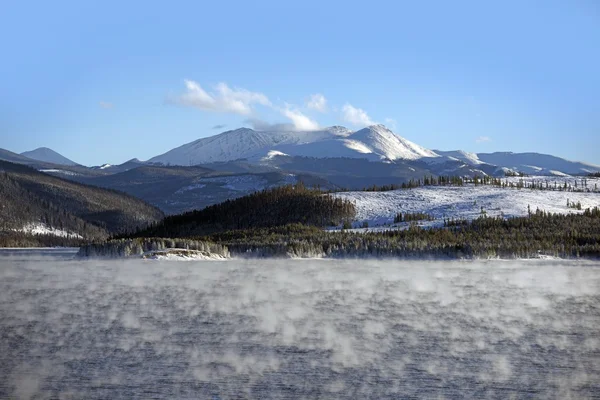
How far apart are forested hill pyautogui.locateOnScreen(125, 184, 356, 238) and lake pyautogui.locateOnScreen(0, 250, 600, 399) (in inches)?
1146

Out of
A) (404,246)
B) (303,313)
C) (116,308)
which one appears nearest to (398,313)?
(303,313)

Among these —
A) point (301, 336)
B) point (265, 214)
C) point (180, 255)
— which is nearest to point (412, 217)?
point (265, 214)

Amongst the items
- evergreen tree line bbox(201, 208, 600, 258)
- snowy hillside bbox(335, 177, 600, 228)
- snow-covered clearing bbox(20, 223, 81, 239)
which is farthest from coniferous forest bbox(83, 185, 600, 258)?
snow-covered clearing bbox(20, 223, 81, 239)

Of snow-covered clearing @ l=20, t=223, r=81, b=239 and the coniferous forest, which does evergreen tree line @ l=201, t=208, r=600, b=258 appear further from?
snow-covered clearing @ l=20, t=223, r=81, b=239

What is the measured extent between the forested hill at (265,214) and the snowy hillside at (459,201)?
1.96 m

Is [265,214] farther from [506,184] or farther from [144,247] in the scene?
[506,184]

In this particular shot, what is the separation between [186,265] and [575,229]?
23223 mm

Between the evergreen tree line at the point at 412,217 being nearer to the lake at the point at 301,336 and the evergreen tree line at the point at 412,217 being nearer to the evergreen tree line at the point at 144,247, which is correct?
the evergreen tree line at the point at 144,247

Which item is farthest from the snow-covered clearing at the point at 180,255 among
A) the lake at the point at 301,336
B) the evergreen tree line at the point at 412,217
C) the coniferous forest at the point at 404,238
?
the evergreen tree line at the point at 412,217

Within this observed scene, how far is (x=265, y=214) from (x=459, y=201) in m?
14.6

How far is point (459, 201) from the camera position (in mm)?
60031

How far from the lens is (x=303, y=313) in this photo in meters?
21.2

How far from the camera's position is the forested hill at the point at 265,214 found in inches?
2324

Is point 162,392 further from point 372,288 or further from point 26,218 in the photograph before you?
point 26,218
